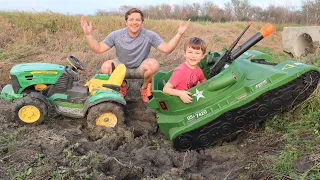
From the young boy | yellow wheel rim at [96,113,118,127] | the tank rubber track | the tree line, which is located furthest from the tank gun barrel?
the tree line

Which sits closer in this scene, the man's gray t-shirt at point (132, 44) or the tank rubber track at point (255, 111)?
the tank rubber track at point (255, 111)

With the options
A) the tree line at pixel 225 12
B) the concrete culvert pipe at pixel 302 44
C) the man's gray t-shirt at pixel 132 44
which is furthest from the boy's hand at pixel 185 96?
the tree line at pixel 225 12

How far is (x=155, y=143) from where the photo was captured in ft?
14.0

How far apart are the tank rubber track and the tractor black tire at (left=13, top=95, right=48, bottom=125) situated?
1839mm

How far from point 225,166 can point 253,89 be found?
0.89 meters

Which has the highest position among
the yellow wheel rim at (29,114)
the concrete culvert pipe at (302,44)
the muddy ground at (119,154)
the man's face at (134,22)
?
the man's face at (134,22)

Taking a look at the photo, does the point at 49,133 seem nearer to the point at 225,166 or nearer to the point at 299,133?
the point at 225,166

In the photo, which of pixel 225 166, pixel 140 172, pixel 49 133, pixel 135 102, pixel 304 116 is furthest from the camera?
Result: pixel 135 102

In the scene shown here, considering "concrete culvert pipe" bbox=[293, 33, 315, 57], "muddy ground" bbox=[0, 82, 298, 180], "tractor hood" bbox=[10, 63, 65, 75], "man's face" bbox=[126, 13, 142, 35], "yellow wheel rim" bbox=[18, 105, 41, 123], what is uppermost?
"man's face" bbox=[126, 13, 142, 35]

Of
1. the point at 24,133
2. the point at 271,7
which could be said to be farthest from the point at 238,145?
the point at 271,7

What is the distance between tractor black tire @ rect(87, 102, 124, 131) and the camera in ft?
14.6

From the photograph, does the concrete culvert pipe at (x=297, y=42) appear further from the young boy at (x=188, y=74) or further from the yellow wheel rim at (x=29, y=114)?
the yellow wheel rim at (x=29, y=114)

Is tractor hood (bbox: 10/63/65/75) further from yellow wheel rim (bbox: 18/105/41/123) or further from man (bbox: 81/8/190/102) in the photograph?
man (bbox: 81/8/190/102)

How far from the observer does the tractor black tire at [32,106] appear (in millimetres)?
4477
